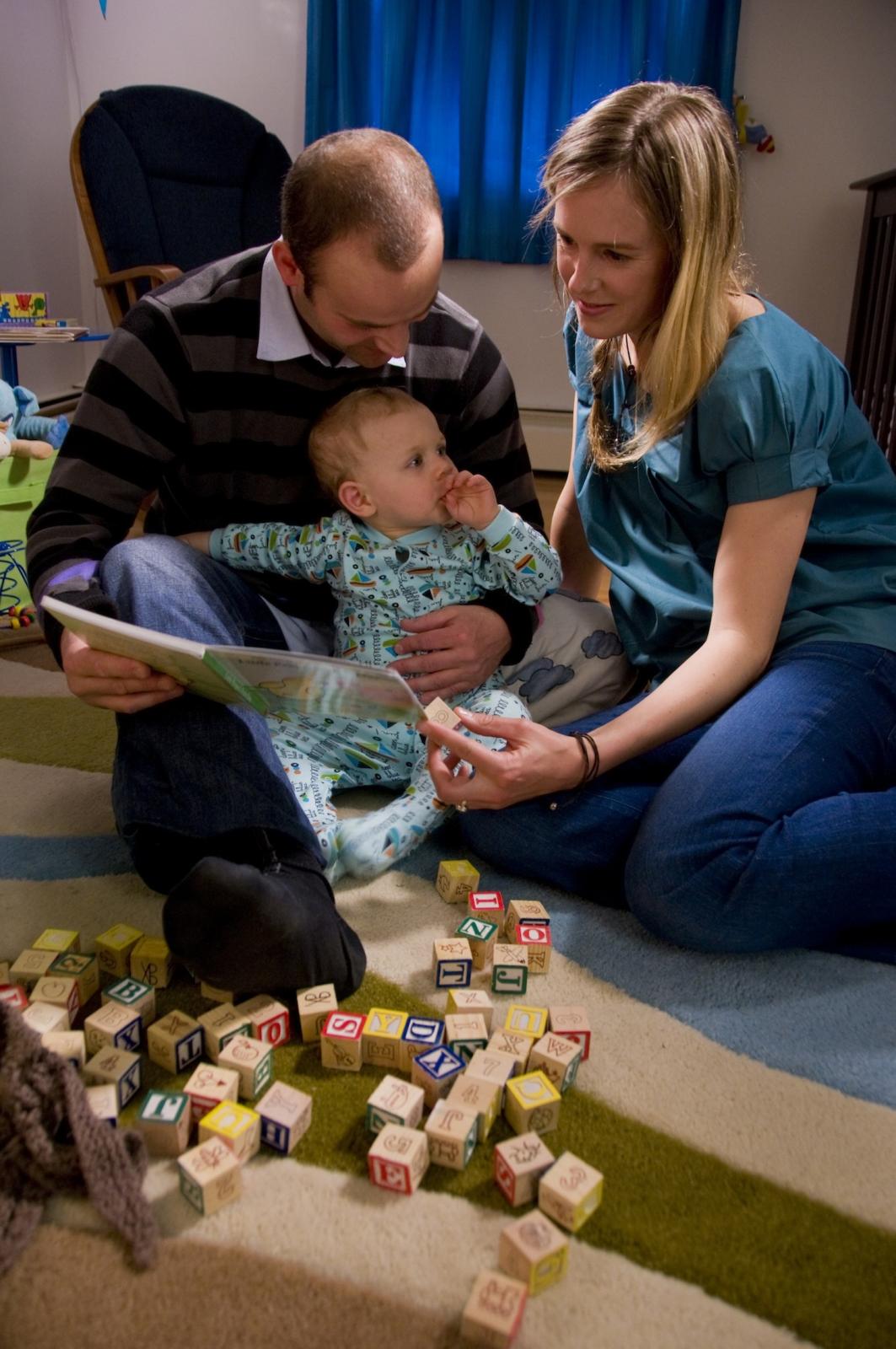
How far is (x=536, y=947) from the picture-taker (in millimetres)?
1204

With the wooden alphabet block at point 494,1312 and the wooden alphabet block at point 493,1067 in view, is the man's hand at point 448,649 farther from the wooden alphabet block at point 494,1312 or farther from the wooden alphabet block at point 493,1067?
the wooden alphabet block at point 494,1312

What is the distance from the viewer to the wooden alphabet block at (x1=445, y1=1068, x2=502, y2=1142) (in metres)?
0.94

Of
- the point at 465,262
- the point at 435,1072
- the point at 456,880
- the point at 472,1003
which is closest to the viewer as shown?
the point at 435,1072

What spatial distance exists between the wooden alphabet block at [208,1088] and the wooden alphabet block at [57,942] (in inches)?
10.9

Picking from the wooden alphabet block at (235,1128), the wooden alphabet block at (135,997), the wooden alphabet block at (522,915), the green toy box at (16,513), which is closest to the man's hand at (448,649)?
the wooden alphabet block at (522,915)

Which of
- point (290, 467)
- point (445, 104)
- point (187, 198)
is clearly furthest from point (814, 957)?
point (445, 104)

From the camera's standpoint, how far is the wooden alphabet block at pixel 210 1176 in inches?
33.7

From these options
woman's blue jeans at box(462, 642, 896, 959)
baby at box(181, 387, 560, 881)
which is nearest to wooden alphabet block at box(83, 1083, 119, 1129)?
baby at box(181, 387, 560, 881)

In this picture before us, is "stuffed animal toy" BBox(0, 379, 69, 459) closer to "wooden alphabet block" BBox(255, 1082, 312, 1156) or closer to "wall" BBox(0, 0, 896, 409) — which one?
"wall" BBox(0, 0, 896, 409)

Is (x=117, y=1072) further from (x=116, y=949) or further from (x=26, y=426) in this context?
Result: (x=26, y=426)

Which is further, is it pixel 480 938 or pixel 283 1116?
pixel 480 938

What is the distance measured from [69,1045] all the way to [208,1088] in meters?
0.14

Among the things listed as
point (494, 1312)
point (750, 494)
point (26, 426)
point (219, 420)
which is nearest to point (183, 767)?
point (219, 420)

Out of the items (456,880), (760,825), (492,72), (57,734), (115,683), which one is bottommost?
(57,734)
